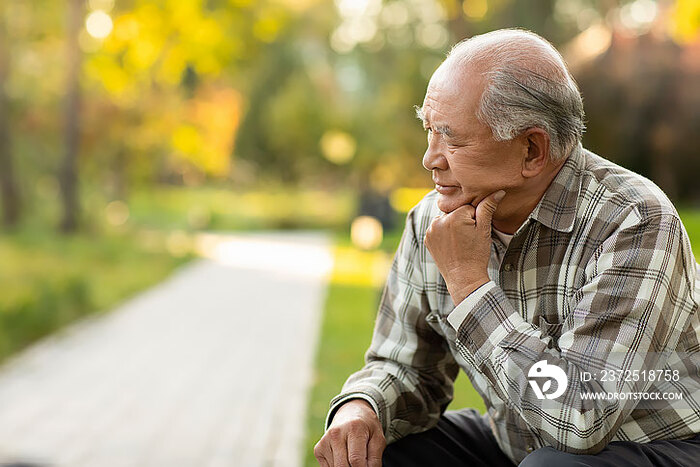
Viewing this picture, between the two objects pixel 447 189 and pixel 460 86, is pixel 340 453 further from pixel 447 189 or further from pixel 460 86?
pixel 460 86

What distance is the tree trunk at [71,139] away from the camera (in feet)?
53.3

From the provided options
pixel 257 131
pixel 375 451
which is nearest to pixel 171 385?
pixel 375 451

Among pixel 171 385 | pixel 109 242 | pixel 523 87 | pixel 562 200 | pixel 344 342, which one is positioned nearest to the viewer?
pixel 523 87

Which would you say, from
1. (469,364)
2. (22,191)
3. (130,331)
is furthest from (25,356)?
(22,191)

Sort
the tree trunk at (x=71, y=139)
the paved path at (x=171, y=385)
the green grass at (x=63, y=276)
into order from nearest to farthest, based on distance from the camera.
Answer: the paved path at (x=171, y=385) → the green grass at (x=63, y=276) → the tree trunk at (x=71, y=139)

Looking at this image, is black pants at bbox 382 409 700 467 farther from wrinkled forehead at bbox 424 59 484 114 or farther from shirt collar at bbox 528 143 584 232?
wrinkled forehead at bbox 424 59 484 114

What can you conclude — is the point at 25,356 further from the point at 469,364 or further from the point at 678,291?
the point at 678,291

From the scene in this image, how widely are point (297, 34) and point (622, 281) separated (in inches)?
1124

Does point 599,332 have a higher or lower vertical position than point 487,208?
lower

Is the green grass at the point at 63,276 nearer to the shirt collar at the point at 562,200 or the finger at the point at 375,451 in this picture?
the finger at the point at 375,451

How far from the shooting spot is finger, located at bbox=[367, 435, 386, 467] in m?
2.18

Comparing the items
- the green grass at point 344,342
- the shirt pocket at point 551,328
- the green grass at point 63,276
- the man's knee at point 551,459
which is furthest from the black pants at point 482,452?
the green grass at point 63,276

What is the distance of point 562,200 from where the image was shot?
212 cm

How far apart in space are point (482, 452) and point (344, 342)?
5673 millimetres
